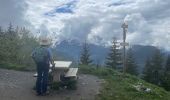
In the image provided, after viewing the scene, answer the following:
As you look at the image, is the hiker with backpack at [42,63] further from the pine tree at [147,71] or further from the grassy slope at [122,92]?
the pine tree at [147,71]

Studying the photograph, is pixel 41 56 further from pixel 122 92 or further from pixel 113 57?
pixel 113 57

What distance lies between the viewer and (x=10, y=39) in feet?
93.9

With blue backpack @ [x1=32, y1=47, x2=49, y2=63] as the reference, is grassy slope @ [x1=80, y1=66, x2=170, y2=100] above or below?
below

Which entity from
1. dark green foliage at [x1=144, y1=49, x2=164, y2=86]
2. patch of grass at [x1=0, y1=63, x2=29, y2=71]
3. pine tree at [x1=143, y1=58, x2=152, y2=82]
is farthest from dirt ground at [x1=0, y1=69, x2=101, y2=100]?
dark green foliage at [x1=144, y1=49, x2=164, y2=86]

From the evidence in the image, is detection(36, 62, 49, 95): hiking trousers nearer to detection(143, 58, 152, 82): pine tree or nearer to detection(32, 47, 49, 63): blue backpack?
detection(32, 47, 49, 63): blue backpack

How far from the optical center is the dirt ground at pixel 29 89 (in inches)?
642

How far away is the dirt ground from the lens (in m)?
16.3

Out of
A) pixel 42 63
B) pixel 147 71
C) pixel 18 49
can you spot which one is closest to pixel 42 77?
pixel 42 63

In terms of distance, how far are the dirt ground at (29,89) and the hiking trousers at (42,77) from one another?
1.04 ft

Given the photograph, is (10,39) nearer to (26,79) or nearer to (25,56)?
(25,56)

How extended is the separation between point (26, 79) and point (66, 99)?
13.2 ft

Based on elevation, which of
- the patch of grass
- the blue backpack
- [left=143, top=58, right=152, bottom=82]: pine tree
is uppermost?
the blue backpack

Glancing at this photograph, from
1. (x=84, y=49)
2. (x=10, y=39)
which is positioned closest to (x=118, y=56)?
(x=84, y=49)

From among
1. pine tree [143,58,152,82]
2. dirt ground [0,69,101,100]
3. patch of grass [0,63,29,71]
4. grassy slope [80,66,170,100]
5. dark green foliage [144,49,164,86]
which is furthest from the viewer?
dark green foliage [144,49,164,86]
